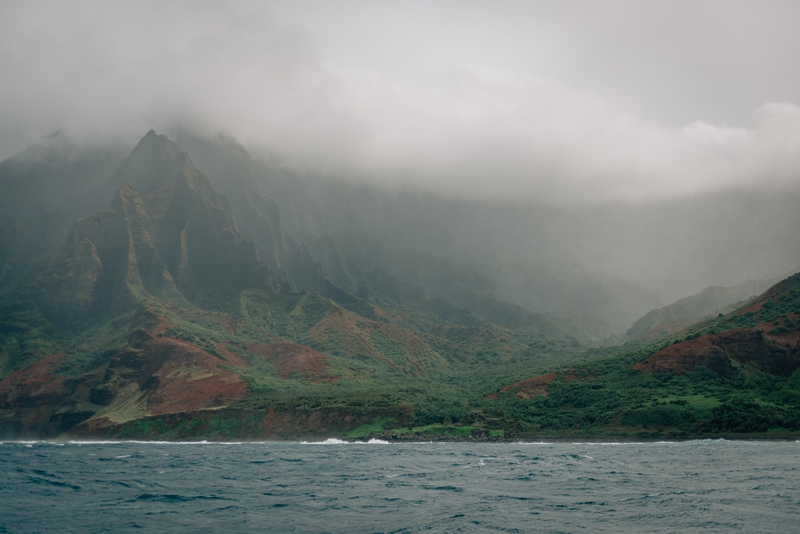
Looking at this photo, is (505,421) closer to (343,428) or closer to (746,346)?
(343,428)

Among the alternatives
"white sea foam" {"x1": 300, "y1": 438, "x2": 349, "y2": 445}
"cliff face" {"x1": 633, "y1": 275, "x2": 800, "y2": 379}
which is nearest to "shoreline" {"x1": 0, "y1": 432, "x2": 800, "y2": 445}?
"white sea foam" {"x1": 300, "y1": 438, "x2": 349, "y2": 445}

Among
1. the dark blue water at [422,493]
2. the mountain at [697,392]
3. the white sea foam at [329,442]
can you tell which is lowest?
the white sea foam at [329,442]

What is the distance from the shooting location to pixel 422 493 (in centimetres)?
7250

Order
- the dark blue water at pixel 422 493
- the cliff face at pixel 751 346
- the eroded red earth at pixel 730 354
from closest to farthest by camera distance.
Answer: the dark blue water at pixel 422 493 → the eroded red earth at pixel 730 354 → the cliff face at pixel 751 346

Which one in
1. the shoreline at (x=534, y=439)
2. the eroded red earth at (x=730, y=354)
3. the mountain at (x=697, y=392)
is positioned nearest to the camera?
the shoreline at (x=534, y=439)

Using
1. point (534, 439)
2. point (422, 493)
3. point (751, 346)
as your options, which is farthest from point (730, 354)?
point (422, 493)

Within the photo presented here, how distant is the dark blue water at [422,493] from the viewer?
54688 millimetres

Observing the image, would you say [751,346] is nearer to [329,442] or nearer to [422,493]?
[329,442]

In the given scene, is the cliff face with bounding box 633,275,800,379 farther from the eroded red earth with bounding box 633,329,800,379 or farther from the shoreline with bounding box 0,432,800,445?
the shoreline with bounding box 0,432,800,445

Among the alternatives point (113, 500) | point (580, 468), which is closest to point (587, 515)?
point (580, 468)

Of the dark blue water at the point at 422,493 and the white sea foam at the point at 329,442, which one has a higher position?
the dark blue water at the point at 422,493

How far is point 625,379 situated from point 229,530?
160 m

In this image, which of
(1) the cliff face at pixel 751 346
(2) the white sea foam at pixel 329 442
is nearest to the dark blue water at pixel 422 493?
(1) the cliff face at pixel 751 346

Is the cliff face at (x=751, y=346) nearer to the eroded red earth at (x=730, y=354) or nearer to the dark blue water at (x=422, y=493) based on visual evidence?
the eroded red earth at (x=730, y=354)
